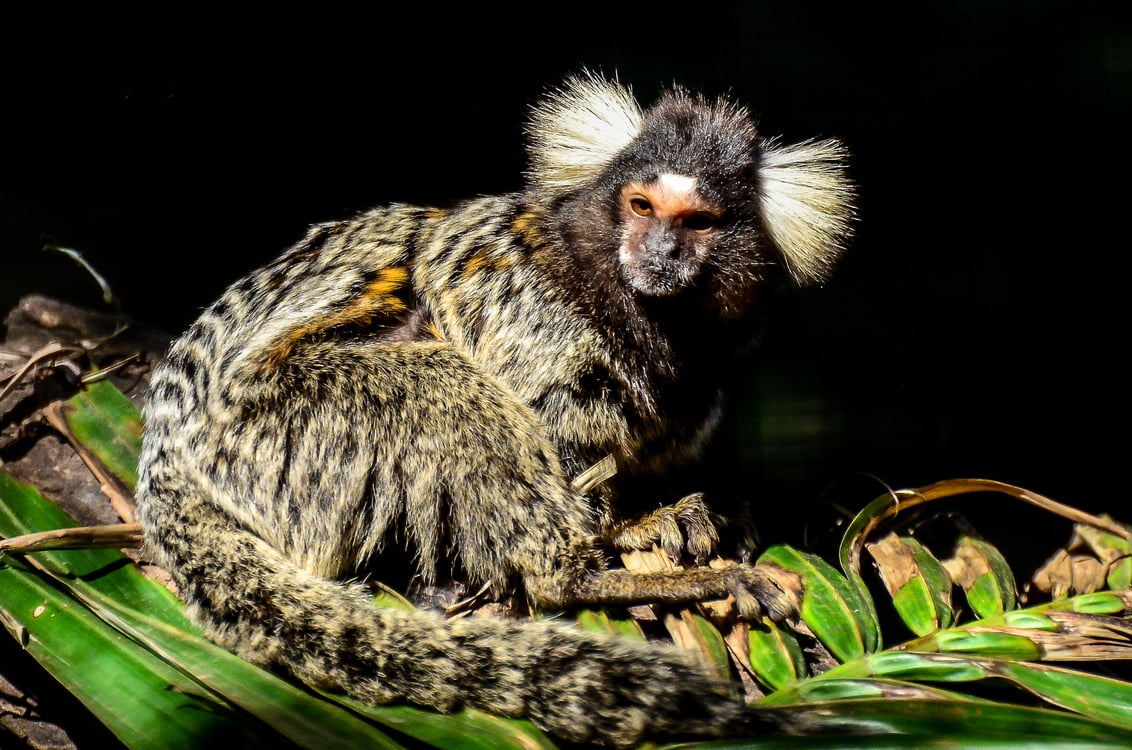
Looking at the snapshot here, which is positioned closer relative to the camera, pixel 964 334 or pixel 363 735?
pixel 363 735

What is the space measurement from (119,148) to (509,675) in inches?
117

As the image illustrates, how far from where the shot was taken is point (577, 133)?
9.35ft

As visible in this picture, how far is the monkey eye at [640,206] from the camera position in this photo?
2584 mm

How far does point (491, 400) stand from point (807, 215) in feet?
3.35

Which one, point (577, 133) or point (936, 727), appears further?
point (577, 133)

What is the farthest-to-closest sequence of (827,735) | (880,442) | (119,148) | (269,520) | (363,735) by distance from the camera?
(880,442)
(119,148)
(269,520)
(363,735)
(827,735)

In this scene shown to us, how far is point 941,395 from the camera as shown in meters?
4.28

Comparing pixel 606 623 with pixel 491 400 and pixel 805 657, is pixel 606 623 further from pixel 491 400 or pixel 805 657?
pixel 491 400

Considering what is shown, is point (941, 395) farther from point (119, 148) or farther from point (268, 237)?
point (119, 148)

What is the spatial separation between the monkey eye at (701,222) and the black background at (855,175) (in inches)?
62.7

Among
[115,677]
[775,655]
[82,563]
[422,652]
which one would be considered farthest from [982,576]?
[82,563]

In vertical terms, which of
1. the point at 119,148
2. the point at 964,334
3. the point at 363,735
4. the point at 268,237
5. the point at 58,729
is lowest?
the point at 58,729

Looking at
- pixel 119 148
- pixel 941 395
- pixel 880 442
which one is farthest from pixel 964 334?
pixel 119 148

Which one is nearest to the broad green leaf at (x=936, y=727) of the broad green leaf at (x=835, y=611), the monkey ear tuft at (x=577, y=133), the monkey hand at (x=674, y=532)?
the broad green leaf at (x=835, y=611)
